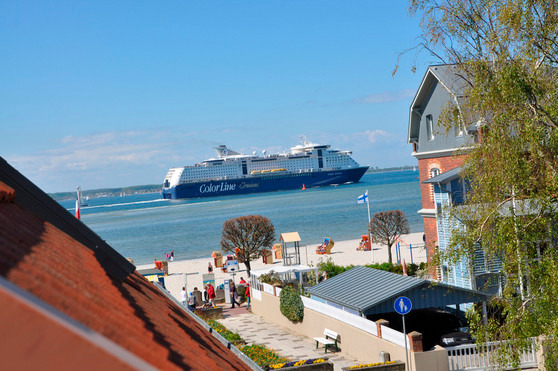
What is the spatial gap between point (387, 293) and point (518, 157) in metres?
5.83

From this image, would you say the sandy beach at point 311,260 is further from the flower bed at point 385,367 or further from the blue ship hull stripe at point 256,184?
the blue ship hull stripe at point 256,184

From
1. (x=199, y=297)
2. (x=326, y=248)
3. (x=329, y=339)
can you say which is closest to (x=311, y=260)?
(x=326, y=248)

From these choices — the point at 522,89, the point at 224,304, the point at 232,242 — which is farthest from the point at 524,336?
the point at 232,242

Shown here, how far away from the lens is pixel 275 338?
663 inches

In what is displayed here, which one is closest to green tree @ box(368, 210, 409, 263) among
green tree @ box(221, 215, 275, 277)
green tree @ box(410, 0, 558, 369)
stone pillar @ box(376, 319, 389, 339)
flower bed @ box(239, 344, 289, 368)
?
green tree @ box(221, 215, 275, 277)

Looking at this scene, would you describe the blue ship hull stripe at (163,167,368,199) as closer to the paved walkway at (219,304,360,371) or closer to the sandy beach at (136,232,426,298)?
the sandy beach at (136,232,426,298)

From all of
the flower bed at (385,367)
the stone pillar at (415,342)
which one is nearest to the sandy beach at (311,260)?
the flower bed at (385,367)

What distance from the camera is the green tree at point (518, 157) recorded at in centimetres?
808

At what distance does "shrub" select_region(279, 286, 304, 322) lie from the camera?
55.7ft

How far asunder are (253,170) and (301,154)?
14.0 meters

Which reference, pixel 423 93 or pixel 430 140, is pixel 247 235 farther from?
pixel 423 93

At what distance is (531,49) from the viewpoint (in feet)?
27.6

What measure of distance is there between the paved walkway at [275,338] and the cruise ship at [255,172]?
433 feet

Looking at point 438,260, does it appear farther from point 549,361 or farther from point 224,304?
point 224,304
